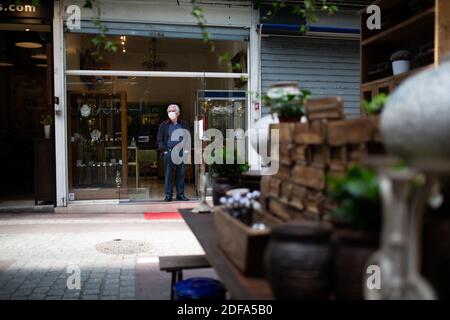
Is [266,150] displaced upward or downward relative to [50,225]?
upward

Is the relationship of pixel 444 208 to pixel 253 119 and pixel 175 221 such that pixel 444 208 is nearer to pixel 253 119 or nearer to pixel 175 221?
pixel 175 221

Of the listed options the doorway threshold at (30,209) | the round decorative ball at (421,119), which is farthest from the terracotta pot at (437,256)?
the doorway threshold at (30,209)

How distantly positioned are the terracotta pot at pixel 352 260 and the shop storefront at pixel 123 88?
28.2 ft

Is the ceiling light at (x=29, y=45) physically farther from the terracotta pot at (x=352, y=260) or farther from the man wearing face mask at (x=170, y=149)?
the terracotta pot at (x=352, y=260)

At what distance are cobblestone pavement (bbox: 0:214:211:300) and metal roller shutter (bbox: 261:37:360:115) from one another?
13.6 feet

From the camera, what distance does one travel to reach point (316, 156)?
7.84 feet

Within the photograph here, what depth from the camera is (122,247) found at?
7160 millimetres

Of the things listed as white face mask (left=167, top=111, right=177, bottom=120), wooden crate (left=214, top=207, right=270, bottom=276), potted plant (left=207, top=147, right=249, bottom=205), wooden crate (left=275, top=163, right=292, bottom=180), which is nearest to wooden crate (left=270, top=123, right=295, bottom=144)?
wooden crate (left=275, top=163, right=292, bottom=180)

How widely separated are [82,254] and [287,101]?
463 centimetres

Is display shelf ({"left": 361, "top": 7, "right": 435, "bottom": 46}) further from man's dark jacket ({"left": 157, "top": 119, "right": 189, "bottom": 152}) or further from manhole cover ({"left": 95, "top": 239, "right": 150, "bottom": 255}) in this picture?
man's dark jacket ({"left": 157, "top": 119, "right": 189, "bottom": 152})

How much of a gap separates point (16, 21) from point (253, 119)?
5304 mm

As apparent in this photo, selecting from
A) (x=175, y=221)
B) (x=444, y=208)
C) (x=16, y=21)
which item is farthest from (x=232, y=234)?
(x=16, y=21)

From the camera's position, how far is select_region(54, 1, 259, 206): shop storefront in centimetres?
1012

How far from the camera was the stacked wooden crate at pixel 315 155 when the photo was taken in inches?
81.3
